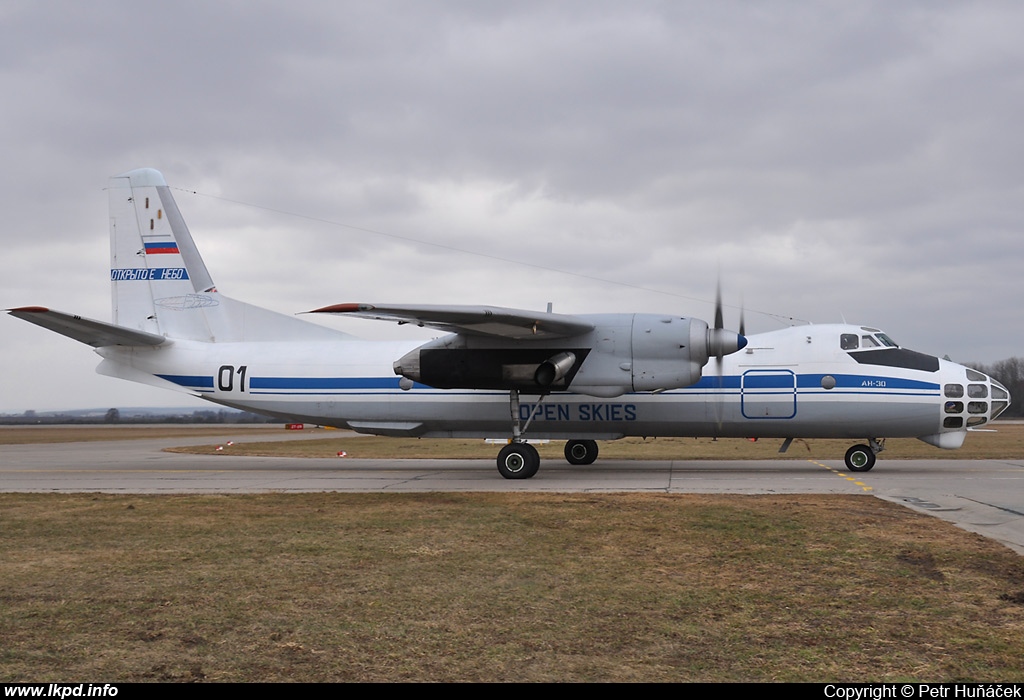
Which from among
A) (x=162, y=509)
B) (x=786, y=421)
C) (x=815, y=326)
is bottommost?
(x=162, y=509)

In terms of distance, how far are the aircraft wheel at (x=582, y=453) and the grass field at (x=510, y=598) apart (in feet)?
32.6

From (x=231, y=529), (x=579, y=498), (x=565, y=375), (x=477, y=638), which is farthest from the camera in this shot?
(x=565, y=375)

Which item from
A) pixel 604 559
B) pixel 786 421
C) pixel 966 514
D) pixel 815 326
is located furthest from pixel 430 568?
pixel 815 326

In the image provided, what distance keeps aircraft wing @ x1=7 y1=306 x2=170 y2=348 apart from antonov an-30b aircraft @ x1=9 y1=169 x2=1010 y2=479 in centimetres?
6

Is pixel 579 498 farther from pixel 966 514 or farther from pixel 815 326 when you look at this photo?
pixel 815 326

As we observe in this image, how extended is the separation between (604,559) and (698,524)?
248cm

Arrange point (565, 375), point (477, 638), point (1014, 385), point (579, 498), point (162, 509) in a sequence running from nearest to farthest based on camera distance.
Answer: point (477, 638) → point (162, 509) → point (579, 498) → point (565, 375) → point (1014, 385)

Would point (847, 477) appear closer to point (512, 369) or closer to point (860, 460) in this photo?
point (860, 460)

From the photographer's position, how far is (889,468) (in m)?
18.7

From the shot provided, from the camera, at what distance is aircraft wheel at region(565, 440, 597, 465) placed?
2077 centimetres

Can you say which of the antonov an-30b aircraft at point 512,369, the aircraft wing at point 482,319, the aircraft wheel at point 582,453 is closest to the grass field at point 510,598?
the aircraft wing at point 482,319

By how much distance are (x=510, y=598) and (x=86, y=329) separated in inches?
653

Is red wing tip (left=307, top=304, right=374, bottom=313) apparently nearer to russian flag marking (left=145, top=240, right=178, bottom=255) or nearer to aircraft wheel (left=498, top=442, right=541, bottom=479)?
aircraft wheel (left=498, top=442, right=541, bottom=479)

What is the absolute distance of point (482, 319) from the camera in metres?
15.2
